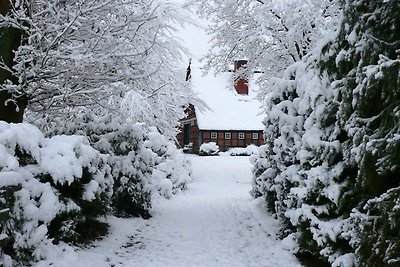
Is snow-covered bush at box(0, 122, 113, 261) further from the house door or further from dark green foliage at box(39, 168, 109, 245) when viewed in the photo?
the house door

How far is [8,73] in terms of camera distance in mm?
7121

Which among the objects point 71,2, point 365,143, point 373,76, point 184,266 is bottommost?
point 184,266

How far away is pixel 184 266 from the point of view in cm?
591

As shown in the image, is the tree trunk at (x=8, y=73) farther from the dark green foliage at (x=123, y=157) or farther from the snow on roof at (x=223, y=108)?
the snow on roof at (x=223, y=108)

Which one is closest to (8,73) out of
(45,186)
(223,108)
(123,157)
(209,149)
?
(45,186)

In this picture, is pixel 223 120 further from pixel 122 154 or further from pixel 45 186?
pixel 45 186

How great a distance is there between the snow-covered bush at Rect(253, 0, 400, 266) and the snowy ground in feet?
3.53

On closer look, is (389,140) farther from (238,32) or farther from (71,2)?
(238,32)

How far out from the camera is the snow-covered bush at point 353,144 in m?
3.88

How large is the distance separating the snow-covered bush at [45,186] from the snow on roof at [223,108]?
2683cm

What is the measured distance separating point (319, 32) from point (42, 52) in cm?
739

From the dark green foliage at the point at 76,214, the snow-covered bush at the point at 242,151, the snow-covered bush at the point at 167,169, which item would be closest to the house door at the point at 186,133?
the snow-covered bush at the point at 242,151

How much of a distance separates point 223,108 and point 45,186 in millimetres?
30021

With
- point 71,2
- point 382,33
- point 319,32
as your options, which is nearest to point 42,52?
point 71,2
